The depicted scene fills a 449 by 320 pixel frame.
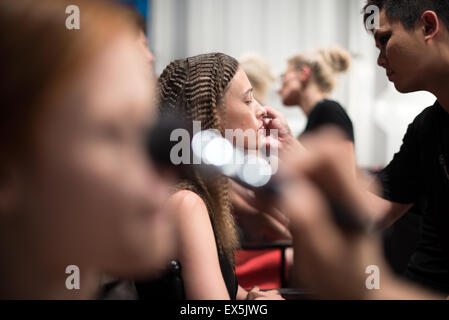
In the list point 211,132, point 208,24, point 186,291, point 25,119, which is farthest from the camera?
point 208,24

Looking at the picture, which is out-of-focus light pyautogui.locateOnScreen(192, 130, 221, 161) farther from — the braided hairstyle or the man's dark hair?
the man's dark hair

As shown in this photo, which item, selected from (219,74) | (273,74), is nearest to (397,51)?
(219,74)

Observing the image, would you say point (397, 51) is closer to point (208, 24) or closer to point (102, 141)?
point (208, 24)

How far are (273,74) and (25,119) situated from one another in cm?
140

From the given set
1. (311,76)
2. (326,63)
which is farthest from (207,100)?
(326,63)

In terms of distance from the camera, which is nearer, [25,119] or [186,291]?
[25,119]

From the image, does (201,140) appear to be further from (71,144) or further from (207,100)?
(71,144)

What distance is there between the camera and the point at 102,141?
38 centimetres

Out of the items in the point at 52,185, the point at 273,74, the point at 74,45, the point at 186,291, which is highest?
the point at 273,74

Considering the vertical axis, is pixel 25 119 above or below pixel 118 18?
below

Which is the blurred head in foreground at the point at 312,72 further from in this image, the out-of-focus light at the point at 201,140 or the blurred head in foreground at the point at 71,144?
the blurred head in foreground at the point at 71,144

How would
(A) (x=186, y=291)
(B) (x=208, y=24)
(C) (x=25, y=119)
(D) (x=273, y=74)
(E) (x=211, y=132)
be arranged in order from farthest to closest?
(D) (x=273, y=74)
(B) (x=208, y=24)
(E) (x=211, y=132)
(A) (x=186, y=291)
(C) (x=25, y=119)

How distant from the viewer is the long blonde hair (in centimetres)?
179

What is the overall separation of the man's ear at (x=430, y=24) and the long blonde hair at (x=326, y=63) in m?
0.94
